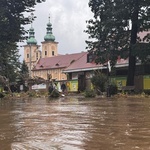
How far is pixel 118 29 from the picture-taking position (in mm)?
29766

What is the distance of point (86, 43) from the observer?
3203cm

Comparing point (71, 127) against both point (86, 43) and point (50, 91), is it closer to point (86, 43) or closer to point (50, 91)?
point (50, 91)

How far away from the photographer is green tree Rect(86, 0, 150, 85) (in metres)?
28.4

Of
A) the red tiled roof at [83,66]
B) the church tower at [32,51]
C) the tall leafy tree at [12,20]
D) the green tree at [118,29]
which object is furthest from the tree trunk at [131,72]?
the church tower at [32,51]

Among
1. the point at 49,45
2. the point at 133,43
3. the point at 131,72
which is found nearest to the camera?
the point at 133,43

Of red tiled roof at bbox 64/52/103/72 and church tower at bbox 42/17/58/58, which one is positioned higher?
church tower at bbox 42/17/58/58

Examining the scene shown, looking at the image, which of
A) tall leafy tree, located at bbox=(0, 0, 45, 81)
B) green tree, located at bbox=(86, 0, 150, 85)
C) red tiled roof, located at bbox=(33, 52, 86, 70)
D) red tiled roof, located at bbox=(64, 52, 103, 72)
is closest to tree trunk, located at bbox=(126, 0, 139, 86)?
green tree, located at bbox=(86, 0, 150, 85)

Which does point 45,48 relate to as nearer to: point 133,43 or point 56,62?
point 56,62

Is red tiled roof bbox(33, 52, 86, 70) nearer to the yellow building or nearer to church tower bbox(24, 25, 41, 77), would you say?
the yellow building

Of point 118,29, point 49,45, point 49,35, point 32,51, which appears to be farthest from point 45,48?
point 118,29

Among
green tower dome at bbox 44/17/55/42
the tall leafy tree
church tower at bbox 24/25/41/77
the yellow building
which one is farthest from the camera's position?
church tower at bbox 24/25/41/77

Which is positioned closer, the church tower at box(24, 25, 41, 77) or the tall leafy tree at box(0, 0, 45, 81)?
the tall leafy tree at box(0, 0, 45, 81)

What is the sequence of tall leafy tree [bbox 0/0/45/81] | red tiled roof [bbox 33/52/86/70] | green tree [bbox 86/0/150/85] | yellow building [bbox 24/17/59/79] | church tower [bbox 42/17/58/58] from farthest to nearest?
church tower [bbox 42/17/58/58], yellow building [bbox 24/17/59/79], red tiled roof [bbox 33/52/86/70], green tree [bbox 86/0/150/85], tall leafy tree [bbox 0/0/45/81]

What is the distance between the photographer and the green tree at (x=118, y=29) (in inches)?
1118
